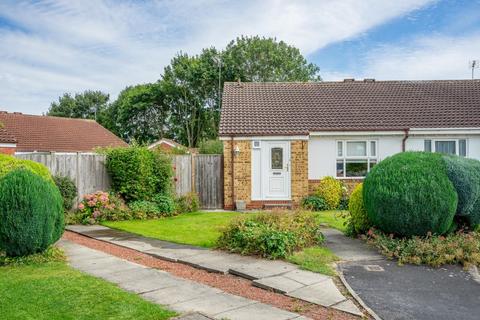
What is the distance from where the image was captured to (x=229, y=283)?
5898 millimetres

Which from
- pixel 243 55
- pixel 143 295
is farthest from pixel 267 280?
pixel 243 55

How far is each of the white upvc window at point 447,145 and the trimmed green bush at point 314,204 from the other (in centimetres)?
480

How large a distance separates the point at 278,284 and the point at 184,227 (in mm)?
5512

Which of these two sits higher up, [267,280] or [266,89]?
[266,89]

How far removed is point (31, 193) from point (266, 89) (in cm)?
1382

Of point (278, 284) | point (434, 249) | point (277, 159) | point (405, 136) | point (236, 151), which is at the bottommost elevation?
point (278, 284)

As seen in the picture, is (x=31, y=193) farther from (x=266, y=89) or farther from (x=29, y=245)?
(x=266, y=89)

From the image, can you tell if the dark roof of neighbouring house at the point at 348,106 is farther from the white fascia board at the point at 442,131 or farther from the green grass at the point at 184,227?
the green grass at the point at 184,227

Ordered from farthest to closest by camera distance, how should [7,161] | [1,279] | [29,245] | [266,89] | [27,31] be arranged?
[266,89] < [27,31] < [7,161] < [29,245] < [1,279]

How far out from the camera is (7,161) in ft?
28.9

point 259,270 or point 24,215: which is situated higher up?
point 24,215

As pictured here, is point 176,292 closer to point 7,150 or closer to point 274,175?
point 274,175

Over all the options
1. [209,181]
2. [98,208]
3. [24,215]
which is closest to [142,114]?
[209,181]

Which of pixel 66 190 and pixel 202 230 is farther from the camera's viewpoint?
pixel 66 190
